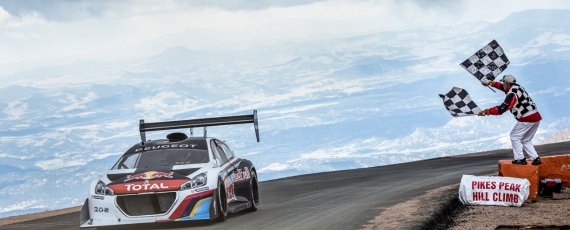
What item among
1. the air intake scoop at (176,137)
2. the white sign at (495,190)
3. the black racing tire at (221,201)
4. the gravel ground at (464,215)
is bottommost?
the gravel ground at (464,215)

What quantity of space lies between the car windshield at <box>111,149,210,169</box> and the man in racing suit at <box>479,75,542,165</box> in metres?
5.49

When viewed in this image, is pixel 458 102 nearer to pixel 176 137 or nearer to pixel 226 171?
pixel 226 171

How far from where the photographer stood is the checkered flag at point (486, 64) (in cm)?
1650

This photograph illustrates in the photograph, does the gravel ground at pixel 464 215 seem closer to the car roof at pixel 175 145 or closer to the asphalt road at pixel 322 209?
the asphalt road at pixel 322 209

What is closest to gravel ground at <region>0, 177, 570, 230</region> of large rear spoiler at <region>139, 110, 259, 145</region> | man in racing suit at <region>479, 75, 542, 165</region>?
man in racing suit at <region>479, 75, 542, 165</region>

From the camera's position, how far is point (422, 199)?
16.1 metres

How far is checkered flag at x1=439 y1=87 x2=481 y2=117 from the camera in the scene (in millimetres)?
15874

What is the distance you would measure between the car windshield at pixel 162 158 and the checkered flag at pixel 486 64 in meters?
6.16

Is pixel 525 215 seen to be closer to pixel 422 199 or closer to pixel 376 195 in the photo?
pixel 422 199

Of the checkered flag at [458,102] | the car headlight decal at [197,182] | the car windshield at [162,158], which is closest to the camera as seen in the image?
the car headlight decal at [197,182]

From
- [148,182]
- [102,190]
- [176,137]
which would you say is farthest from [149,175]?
[176,137]

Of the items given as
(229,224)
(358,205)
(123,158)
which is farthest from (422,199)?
(123,158)

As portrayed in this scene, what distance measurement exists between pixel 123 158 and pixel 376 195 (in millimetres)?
6672

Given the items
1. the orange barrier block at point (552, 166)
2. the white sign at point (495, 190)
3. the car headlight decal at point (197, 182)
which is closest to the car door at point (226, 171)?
the car headlight decal at point (197, 182)
